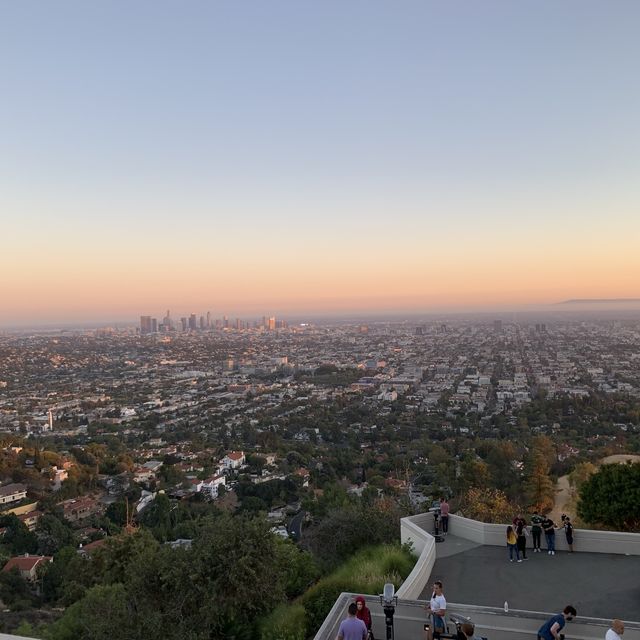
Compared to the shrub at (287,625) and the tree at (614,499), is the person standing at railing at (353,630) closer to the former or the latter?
the shrub at (287,625)

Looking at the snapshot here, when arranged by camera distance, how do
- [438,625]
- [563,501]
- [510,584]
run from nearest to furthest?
[438,625]
[510,584]
[563,501]

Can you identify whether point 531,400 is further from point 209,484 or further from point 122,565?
point 122,565

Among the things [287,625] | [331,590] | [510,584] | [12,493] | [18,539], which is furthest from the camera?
[12,493]

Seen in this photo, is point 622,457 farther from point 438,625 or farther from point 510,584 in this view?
point 438,625

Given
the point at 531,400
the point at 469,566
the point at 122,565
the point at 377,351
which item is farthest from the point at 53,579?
the point at 377,351

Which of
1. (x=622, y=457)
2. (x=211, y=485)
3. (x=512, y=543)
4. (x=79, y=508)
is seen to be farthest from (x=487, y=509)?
(x=79, y=508)

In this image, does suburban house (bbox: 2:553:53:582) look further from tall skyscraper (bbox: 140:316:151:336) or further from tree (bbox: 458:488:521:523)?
tall skyscraper (bbox: 140:316:151:336)

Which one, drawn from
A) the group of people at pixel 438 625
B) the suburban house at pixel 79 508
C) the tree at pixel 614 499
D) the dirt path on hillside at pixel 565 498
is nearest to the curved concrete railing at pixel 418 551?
the group of people at pixel 438 625
